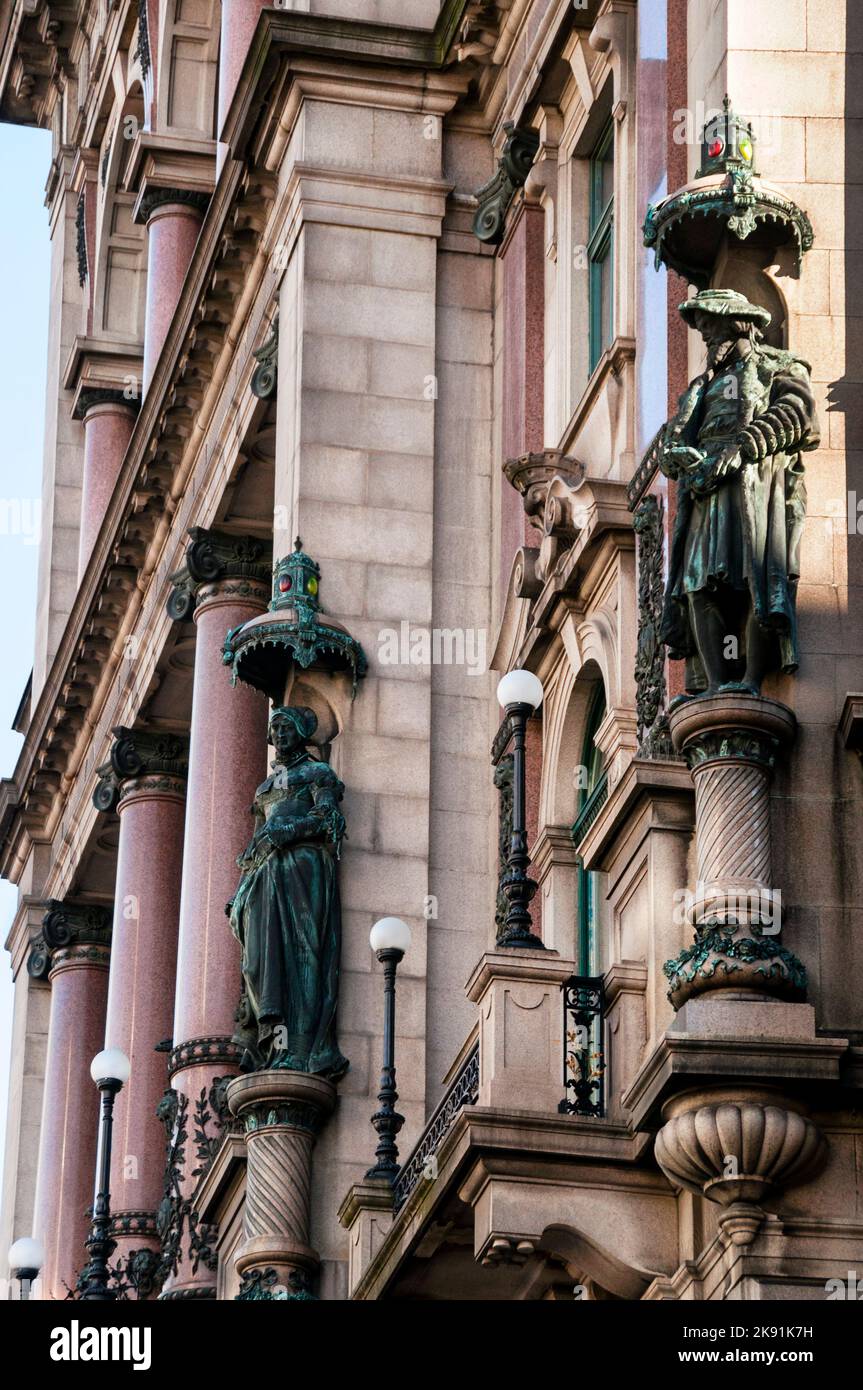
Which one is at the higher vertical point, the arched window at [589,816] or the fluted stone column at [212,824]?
the fluted stone column at [212,824]

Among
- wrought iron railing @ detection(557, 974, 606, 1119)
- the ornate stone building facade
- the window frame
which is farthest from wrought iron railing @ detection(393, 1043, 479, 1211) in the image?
the window frame

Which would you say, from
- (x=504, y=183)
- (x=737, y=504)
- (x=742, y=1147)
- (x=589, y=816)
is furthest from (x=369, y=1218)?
(x=504, y=183)

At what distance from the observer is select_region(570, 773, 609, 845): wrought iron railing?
29922 mm

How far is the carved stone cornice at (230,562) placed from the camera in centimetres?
4191

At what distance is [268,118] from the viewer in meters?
38.6

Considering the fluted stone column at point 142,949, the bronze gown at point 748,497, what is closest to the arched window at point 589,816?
the bronze gown at point 748,497

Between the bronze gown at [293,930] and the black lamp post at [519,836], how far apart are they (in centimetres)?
619

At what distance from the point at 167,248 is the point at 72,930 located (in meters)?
9.66

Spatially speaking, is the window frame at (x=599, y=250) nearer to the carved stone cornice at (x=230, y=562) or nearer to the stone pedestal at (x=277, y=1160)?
the stone pedestal at (x=277, y=1160)

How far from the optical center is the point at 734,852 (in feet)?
80.1

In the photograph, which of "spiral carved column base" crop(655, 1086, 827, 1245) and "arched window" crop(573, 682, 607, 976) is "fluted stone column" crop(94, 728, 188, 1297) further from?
"spiral carved column base" crop(655, 1086, 827, 1245)
